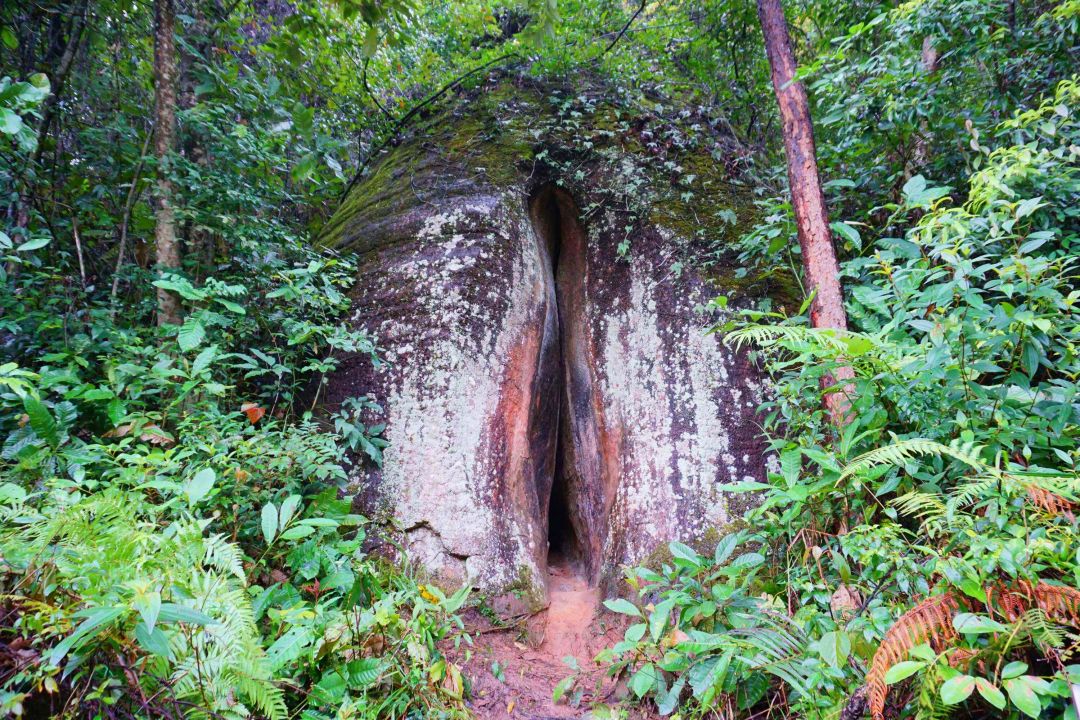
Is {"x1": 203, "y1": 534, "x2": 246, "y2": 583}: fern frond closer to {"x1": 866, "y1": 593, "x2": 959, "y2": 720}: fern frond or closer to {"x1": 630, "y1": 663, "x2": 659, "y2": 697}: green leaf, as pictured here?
{"x1": 630, "y1": 663, "x2": 659, "y2": 697}: green leaf

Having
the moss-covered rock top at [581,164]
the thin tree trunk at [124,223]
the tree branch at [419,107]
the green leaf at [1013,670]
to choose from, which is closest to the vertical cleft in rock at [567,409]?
the moss-covered rock top at [581,164]

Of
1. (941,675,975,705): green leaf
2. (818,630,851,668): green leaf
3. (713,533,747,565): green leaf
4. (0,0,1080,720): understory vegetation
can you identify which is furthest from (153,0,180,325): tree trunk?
(941,675,975,705): green leaf

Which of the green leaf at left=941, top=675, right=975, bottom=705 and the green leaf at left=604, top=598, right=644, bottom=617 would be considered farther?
the green leaf at left=604, top=598, right=644, bottom=617

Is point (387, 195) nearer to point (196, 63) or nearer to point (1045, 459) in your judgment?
point (196, 63)

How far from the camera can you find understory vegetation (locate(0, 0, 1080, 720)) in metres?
1.86

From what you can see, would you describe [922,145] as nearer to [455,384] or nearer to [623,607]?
[455,384]

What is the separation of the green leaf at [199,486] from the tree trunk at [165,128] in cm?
205

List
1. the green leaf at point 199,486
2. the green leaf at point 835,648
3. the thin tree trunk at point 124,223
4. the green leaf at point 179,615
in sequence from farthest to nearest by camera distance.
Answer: the thin tree trunk at point 124,223, the green leaf at point 199,486, the green leaf at point 835,648, the green leaf at point 179,615

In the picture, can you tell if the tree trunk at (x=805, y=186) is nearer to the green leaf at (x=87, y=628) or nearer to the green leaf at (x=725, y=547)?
the green leaf at (x=725, y=547)

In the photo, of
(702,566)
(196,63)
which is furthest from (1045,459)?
(196,63)

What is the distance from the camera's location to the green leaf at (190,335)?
3508 mm

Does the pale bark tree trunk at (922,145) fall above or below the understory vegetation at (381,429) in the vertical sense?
above

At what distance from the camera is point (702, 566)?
9.34 ft

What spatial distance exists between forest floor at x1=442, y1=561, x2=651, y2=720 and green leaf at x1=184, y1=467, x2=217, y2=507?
1578 millimetres
